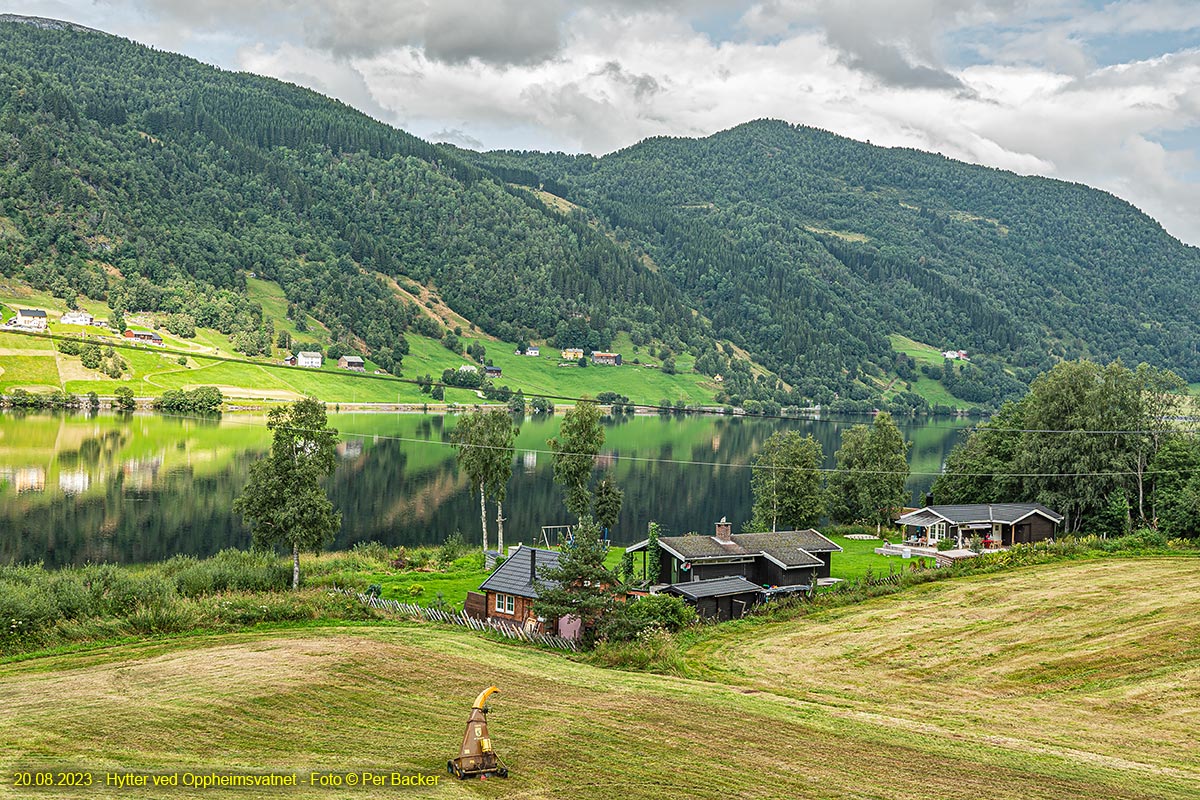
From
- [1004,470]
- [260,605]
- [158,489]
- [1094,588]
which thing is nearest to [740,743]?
[260,605]

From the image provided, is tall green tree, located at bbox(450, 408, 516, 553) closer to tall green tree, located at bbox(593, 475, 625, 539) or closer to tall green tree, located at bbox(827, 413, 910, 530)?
tall green tree, located at bbox(593, 475, 625, 539)

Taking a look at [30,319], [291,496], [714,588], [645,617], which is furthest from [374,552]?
[30,319]

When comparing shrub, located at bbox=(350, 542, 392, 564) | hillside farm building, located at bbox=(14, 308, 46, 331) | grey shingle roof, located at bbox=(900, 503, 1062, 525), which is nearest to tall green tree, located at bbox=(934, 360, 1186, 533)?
grey shingle roof, located at bbox=(900, 503, 1062, 525)

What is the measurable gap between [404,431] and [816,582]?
10839 centimetres

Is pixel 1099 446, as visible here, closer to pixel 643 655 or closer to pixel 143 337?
pixel 643 655

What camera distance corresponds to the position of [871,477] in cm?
7519

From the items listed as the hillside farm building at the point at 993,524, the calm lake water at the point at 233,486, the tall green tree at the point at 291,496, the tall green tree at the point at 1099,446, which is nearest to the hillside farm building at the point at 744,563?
the hillside farm building at the point at 993,524

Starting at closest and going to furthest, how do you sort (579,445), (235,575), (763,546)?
1. (235,575)
2. (763,546)
3. (579,445)

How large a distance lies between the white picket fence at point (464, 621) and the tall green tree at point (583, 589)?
2.88 feet

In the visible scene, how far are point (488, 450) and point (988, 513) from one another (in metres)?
34.8

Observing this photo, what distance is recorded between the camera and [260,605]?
128ft

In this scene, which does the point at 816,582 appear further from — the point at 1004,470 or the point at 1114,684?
the point at 1004,470

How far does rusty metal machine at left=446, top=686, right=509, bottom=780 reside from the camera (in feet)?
53.2

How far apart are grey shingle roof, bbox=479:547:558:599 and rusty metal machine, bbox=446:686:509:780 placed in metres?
24.7
